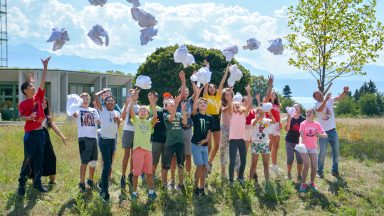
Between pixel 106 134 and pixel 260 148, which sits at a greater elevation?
pixel 106 134

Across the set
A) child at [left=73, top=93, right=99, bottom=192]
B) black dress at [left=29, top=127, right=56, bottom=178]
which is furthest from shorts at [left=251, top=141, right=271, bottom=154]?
black dress at [left=29, top=127, right=56, bottom=178]

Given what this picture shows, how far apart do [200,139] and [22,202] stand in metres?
3.23

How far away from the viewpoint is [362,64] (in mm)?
16516

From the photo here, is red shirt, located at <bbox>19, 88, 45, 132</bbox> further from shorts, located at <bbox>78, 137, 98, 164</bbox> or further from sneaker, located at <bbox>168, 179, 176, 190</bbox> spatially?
sneaker, located at <bbox>168, 179, 176, 190</bbox>

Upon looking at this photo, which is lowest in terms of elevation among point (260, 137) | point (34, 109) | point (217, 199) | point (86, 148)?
point (217, 199)

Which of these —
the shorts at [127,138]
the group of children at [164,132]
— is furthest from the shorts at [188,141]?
the shorts at [127,138]

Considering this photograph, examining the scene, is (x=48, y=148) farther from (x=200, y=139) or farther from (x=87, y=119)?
(x=200, y=139)

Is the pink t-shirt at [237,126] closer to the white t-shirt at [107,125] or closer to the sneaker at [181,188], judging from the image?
the sneaker at [181,188]

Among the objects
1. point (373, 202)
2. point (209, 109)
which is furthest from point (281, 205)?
point (209, 109)

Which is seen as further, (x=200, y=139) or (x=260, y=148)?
(x=260, y=148)

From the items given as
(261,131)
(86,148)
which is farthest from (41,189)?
(261,131)

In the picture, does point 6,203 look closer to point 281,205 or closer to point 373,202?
point 281,205

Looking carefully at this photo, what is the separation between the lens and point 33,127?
6.88 m

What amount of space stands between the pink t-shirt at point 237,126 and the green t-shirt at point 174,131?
108cm
